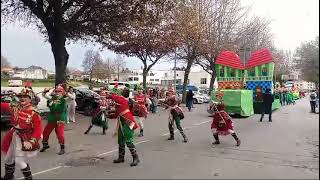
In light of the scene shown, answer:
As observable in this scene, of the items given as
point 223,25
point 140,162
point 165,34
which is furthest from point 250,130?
point 223,25

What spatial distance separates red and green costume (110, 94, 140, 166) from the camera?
409 inches

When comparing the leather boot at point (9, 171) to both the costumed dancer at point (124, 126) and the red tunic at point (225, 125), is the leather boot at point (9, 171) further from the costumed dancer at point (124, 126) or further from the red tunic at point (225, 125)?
the red tunic at point (225, 125)

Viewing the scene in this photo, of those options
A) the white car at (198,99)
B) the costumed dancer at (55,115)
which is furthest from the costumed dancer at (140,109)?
the white car at (198,99)

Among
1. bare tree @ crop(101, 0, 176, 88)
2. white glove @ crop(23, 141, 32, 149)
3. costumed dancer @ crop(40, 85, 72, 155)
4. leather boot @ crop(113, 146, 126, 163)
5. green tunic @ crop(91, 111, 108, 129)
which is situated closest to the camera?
white glove @ crop(23, 141, 32, 149)

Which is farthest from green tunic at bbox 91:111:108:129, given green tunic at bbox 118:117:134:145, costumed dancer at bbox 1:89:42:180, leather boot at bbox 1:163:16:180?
costumed dancer at bbox 1:89:42:180

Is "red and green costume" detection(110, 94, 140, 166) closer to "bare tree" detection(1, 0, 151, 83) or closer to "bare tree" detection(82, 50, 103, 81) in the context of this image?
"bare tree" detection(1, 0, 151, 83)

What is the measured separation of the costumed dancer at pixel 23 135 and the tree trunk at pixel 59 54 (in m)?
15.3

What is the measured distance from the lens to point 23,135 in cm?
805

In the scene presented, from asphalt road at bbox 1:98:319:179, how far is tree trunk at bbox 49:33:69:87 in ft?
23.0

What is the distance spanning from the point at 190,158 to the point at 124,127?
73.3 inches

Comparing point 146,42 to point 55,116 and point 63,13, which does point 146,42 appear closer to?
point 63,13

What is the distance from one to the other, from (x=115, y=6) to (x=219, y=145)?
38.6ft

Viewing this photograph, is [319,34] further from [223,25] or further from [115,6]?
[223,25]

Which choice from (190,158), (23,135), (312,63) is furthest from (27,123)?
(312,63)
